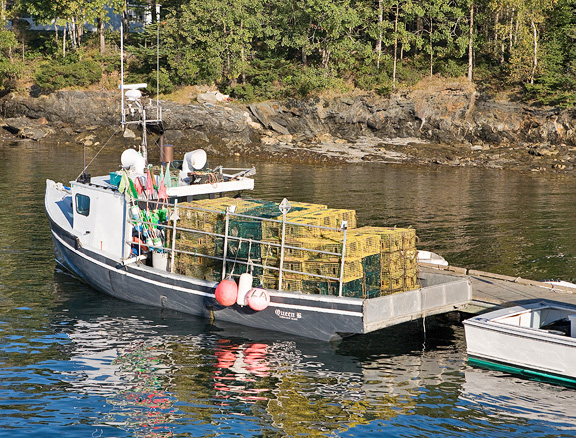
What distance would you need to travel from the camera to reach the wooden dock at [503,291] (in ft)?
57.4

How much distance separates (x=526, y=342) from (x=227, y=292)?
6.47 meters

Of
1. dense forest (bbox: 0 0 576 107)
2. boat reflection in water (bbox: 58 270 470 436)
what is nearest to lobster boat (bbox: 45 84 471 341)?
boat reflection in water (bbox: 58 270 470 436)

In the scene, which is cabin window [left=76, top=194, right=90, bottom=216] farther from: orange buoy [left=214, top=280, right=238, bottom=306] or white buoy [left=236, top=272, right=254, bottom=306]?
white buoy [left=236, top=272, right=254, bottom=306]

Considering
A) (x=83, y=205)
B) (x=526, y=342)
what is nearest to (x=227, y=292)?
(x=83, y=205)

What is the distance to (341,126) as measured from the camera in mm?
55156

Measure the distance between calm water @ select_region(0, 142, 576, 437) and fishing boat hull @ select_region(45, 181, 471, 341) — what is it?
360 mm

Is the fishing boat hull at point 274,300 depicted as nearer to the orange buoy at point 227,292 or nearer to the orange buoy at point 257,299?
the orange buoy at point 257,299

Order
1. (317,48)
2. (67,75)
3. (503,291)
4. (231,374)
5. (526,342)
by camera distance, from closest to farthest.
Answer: (526,342), (231,374), (503,291), (67,75), (317,48)

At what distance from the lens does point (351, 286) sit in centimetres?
1623

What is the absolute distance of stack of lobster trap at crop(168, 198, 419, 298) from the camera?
16.1 meters

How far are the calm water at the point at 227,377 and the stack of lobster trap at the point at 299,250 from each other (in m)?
1.44

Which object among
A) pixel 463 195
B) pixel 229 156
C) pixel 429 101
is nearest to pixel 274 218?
pixel 463 195

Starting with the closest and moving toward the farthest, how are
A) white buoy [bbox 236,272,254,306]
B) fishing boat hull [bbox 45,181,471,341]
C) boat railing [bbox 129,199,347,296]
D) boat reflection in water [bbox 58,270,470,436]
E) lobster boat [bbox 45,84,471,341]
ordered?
boat reflection in water [bbox 58,270,470,436], fishing boat hull [bbox 45,181,471,341], boat railing [bbox 129,199,347,296], lobster boat [bbox 45,84,471,341], white buoy [bbox 236,272,254,306]

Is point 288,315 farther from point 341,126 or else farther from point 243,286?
point 341,126
